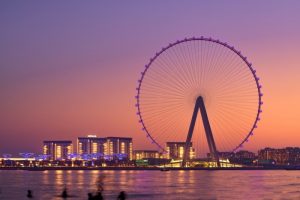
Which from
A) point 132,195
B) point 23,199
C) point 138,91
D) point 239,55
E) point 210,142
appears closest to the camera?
point 23,199

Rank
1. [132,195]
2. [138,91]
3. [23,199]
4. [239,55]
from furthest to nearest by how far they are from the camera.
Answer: [138,91]
[239,55]
[132,195]
[23,199]

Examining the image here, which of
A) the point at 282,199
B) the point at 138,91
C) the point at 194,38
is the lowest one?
the point at 282,199

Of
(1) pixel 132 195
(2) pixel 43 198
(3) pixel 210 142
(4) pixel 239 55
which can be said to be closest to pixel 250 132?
(3) pixel 210 142

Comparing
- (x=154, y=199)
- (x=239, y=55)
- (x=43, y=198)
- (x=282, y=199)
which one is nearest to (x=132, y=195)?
→ (x=154, y=199)

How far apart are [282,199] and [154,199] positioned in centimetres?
1259

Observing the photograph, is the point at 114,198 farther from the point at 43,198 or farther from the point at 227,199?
the point at 227,199

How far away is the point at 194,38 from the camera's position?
11119 cm

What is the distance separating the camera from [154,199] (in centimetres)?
6306

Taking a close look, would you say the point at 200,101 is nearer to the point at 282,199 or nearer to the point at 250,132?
the point at 250,132

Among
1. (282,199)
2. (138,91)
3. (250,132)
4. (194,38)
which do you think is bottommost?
(282,199)

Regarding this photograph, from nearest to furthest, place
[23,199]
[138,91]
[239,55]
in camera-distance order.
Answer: [23,199] < [239,55] < [138,91]

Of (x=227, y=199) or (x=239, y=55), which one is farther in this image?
(x=239, y=55)

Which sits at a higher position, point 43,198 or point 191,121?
point 191,121

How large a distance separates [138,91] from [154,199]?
54.7 m
